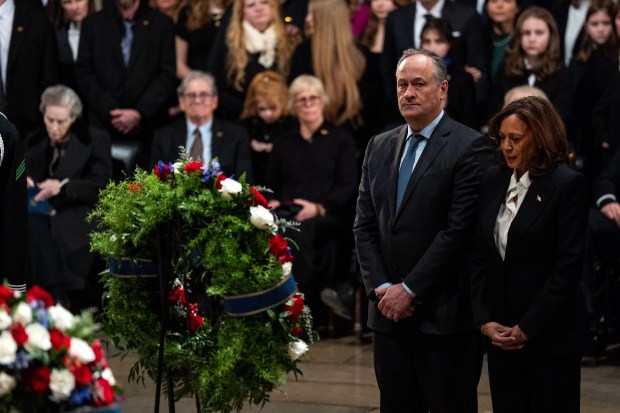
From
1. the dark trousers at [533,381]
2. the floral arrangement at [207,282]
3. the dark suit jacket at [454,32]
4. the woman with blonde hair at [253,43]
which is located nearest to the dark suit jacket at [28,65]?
the woman with blonde hair at [253,43]

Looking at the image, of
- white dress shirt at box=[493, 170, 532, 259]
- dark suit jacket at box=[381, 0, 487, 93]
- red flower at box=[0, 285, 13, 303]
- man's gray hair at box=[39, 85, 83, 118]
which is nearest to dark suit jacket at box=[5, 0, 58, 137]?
man's gray hair at box=[39, 85, 83, 118]

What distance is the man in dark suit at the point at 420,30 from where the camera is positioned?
921 centimetres

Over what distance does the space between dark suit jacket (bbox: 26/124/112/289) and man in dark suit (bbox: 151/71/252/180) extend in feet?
1.48

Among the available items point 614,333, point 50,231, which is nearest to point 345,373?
point 614,333

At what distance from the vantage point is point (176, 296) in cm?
498

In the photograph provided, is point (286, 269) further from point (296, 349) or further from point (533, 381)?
point (533, 381)

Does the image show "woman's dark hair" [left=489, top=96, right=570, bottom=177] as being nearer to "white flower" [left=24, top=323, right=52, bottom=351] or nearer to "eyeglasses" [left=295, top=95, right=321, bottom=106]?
"white flower" [left=24, top=323, right=52, bottom=351]

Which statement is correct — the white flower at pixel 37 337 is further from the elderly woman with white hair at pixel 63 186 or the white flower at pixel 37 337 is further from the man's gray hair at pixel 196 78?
the man's gray hair at pixel 196 78

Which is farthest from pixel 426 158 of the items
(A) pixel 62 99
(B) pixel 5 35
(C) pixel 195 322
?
(B) pixel 5 35

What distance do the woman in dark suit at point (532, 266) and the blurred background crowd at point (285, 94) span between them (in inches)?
127

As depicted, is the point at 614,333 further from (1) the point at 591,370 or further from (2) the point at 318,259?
(2) the point at 318,259

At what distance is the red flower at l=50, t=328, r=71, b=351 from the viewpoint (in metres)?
3.30

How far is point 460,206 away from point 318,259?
3.95m

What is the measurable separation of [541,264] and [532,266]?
0.12ft
